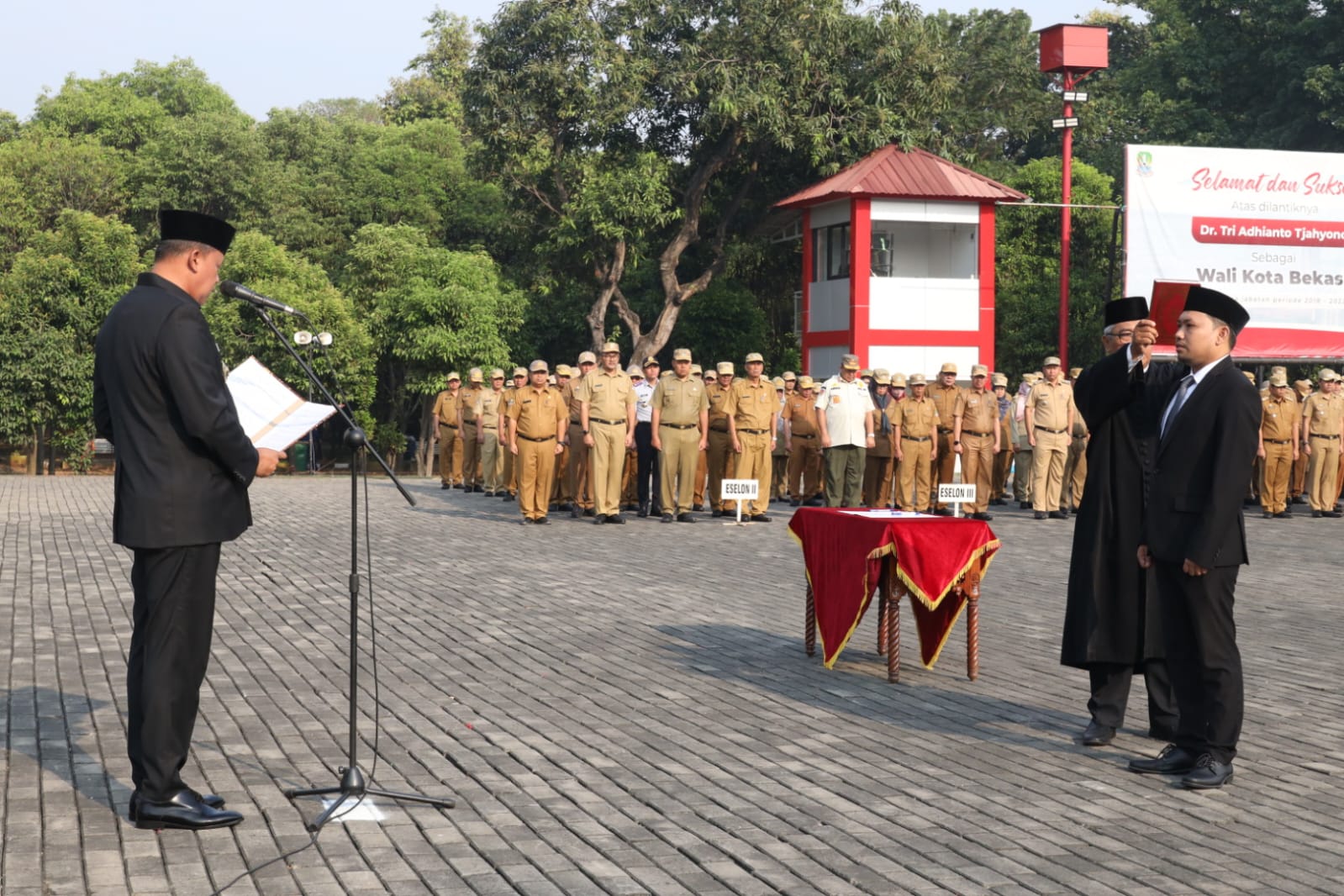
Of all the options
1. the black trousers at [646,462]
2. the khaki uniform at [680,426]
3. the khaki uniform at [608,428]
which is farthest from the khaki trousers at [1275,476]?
the khaki uniform at [608,428]

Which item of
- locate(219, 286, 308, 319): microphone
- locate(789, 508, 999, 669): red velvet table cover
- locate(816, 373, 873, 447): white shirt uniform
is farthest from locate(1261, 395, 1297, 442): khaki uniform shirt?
locate(219, 286, 308, 319): microphone

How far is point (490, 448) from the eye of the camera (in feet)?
82.4

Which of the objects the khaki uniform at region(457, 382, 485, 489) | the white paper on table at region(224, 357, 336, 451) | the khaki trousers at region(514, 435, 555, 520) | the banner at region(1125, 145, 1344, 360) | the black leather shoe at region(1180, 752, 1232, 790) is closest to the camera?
the white paper on table at region(224, 357, 336, 451)

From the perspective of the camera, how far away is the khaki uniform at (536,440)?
19.0 metres

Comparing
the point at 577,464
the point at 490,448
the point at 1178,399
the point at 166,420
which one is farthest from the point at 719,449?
the point at 166,420

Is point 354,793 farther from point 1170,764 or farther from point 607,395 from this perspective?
point 607,395

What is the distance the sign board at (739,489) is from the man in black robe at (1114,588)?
36.4ft

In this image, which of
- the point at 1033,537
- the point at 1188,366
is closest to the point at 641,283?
the point at 1033,537

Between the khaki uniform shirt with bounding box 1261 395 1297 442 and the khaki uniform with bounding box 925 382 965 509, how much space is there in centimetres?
433

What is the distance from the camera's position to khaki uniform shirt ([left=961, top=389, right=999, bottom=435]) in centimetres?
2098

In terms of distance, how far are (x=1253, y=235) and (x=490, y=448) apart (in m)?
13.9

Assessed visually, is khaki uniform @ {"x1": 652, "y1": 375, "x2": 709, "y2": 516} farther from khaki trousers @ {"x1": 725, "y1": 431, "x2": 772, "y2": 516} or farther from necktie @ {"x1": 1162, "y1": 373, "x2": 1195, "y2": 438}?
necktie @ {"x1": 1162, "y1": 373, "x2": 1195, "y2": 438}

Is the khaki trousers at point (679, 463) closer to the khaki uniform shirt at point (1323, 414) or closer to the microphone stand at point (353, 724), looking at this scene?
the khaki uniform shirt at point (1323, 414)

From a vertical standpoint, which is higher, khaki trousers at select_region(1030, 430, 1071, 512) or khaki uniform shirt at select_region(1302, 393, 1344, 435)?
khaki uniform shirt at select_region(1302, 393, 1344, 435)
